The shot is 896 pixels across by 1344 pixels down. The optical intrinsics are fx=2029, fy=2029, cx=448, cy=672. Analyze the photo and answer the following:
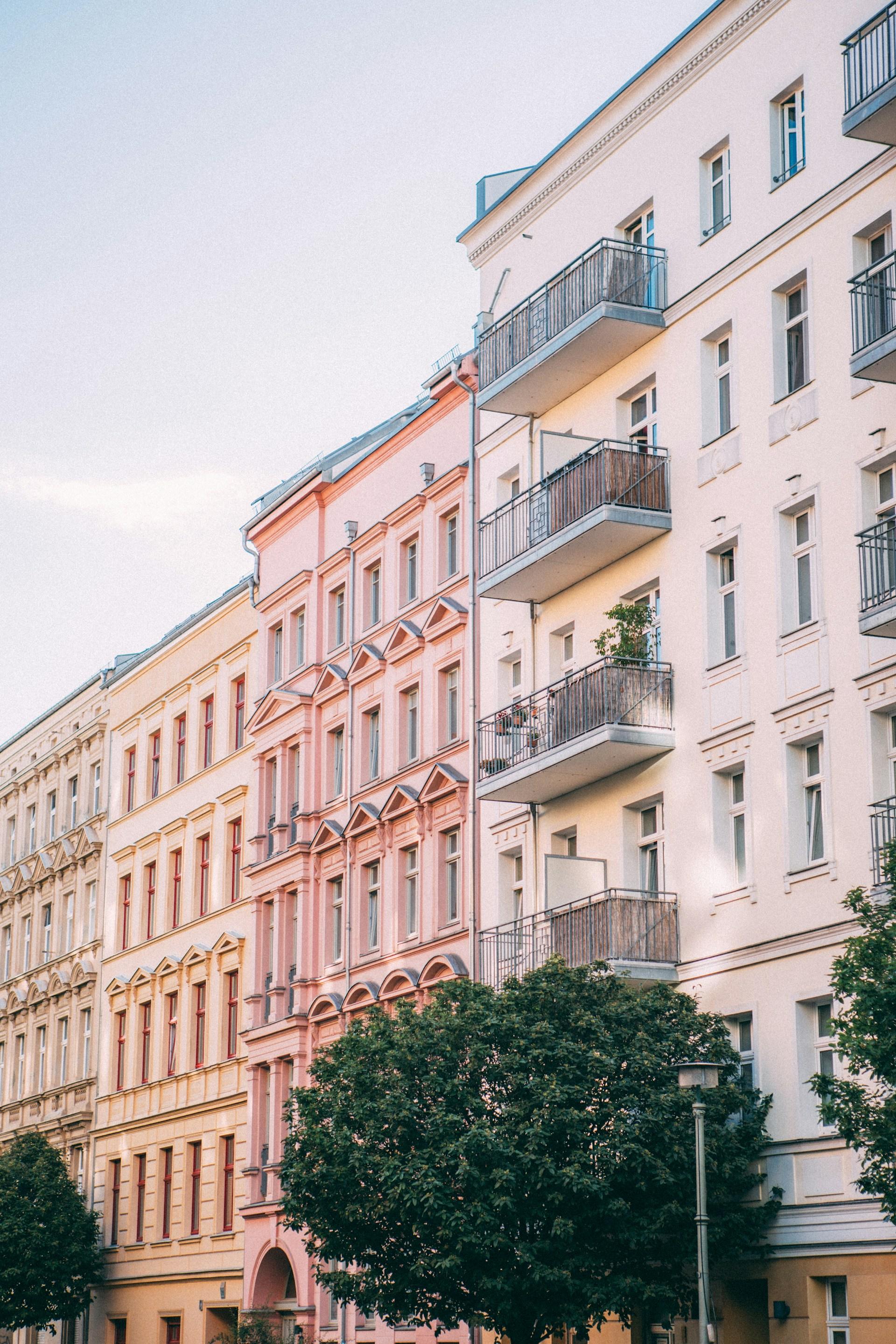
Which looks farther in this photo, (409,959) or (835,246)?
(409,959)

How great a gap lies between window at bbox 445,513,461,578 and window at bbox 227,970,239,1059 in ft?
43.9

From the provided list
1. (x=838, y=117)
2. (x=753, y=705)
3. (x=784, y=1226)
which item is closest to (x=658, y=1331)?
(x=784, y=1226)

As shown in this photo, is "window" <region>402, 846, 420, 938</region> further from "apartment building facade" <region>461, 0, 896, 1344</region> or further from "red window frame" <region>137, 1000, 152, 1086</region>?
"red window frame" <region>137, 1000, 152, 1086</region>

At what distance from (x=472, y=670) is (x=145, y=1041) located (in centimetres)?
2056

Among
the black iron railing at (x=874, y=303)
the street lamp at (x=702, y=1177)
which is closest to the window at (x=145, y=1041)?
the street lamp at (x=702, y=1177)

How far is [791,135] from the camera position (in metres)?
30.2

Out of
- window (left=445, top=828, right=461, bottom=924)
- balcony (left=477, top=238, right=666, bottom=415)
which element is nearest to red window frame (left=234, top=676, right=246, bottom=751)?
window (left=445, top=828, right=461, bottom=924)

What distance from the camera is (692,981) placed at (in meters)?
29.8

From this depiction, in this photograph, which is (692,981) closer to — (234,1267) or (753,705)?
(753,705)

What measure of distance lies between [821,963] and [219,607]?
28.5 m

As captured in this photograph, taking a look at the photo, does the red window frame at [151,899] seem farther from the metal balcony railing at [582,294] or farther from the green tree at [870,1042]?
the green tree at [870,1042]

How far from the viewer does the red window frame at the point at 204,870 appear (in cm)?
5178

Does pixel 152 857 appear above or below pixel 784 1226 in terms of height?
above

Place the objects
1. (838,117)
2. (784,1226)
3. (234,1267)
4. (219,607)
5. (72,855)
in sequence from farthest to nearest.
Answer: (72,855) → (219,607) → (234,1267) → (838,117) → (784,1226)
